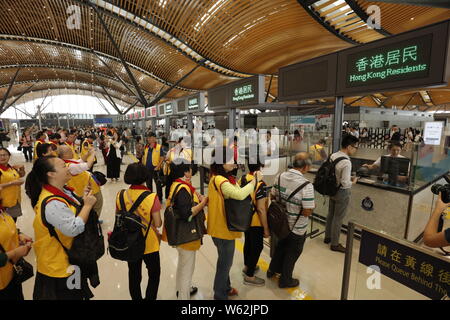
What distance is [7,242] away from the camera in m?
1.64

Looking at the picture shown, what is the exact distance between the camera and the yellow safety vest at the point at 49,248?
5.21ft

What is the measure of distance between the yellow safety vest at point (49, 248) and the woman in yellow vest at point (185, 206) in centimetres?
79

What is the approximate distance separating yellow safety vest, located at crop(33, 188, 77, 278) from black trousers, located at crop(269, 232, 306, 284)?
6.98ft

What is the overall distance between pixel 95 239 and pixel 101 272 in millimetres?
1774

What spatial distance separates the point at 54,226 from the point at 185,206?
938 millimetres

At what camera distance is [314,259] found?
132 inches

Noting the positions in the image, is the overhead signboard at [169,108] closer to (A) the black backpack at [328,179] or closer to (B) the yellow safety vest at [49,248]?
(A) the black backpack at [328,179]

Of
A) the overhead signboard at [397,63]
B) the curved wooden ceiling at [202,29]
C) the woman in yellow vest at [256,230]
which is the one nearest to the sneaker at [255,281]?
the woman in yellow vest at [256,230]

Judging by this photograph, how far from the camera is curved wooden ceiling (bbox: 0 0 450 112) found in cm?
1018

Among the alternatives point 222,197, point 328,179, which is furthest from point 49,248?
point 328,179

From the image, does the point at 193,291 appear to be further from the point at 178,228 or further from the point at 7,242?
the point at 7,242

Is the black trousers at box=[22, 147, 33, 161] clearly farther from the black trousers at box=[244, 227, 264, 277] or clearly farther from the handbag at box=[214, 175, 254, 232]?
the handbag at box=[214, 175, 254, 232]
